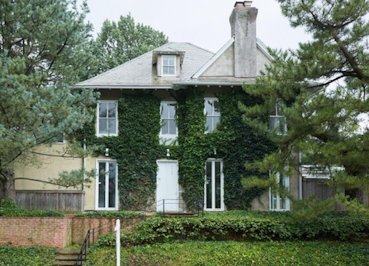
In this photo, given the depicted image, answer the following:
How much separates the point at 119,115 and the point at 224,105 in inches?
195

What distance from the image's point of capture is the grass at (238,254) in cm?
1812

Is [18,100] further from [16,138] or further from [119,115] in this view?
[119,115]

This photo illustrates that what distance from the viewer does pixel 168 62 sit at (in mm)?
26641

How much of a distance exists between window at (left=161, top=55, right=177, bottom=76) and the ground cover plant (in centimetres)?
1072

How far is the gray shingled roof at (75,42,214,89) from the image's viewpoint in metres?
25.2

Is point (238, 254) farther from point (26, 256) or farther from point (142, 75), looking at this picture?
point (142, 75)

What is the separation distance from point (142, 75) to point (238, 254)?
11155 millimetres

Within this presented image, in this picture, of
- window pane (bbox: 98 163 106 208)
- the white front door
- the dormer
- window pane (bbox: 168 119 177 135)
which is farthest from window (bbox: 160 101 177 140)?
window pane (bbox: 98 163 106 208)

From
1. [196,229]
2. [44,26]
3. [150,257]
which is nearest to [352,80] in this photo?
[196,229]

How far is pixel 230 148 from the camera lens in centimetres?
2497

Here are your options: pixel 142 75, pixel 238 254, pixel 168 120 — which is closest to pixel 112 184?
pixel 168 120

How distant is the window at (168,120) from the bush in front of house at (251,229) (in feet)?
21.6

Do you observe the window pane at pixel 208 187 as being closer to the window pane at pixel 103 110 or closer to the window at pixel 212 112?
the window at pixel 212 112

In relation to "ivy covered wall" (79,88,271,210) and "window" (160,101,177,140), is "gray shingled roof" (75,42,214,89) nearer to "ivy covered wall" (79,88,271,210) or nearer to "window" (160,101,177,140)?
"ivy covered wall" (79,88,271,210)
